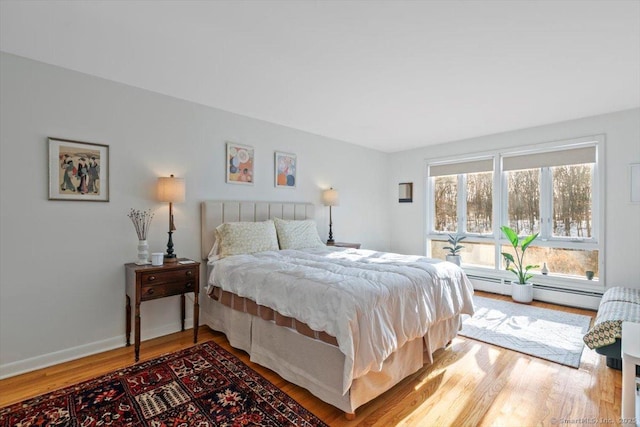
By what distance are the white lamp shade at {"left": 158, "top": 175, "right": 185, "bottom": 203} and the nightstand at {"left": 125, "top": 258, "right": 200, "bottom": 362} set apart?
60 centimetres

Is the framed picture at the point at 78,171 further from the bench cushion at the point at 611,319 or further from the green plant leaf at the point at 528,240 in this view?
the green plant leaf at the point at 528,240

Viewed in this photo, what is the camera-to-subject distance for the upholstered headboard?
3324 millimetres

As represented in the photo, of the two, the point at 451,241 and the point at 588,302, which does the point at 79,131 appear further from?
the point at 588,302

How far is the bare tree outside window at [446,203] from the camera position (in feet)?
17.4

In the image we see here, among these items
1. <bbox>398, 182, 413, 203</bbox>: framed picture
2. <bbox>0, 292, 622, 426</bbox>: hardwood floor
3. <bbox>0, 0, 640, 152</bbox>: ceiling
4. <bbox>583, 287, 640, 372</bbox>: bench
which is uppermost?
<bbox>0, 0, 640, 152</bbox>: ceiling

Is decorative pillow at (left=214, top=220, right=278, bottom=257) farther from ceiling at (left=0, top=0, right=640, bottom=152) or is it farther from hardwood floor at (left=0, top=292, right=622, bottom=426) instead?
ceiling at (left=0, top=0, right=640, bottom=152)

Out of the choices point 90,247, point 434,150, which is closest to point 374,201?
point 434,150

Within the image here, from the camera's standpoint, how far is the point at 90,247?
2674 mm

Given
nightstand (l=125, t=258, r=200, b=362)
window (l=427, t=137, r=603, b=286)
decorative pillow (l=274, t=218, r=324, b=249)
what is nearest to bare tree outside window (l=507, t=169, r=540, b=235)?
window (l=427, t=137, r=603, b=286)

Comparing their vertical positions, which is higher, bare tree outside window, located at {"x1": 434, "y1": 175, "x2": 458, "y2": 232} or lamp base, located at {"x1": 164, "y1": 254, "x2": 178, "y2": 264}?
bare tree outside window, located at {"x1": 434, "y1": 175, "x2": 458, "y2": 232}

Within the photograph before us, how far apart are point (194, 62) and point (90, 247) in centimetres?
184

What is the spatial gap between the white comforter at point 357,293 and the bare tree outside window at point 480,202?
2.56m

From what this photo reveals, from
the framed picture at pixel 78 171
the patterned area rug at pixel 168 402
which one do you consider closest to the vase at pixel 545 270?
the patterned area rug at pixel 168 402

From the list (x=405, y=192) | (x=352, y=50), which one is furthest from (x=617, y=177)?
(x=352, y=50)
